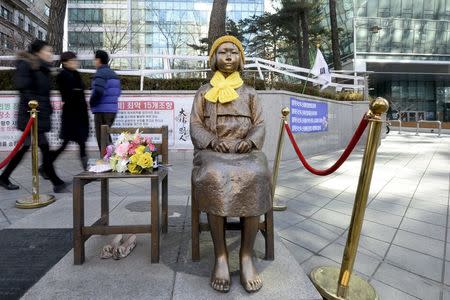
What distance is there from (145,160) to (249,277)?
43.3 inches

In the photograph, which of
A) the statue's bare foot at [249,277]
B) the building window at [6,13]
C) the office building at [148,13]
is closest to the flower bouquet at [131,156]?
the statue's bare foot at [249,277]

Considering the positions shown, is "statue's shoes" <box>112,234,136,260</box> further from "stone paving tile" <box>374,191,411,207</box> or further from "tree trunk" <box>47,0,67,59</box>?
"tree trunk" <box>47,0,67,59</box>

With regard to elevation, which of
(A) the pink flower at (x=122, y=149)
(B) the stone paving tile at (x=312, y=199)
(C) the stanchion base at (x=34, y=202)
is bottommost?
(B) the stone paving tile at (x=312, y=199)

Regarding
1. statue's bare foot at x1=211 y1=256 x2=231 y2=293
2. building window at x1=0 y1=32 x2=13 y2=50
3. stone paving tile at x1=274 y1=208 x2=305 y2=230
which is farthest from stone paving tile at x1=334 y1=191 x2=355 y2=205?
building window at x1=0 y1=32 x2=13 y2=50

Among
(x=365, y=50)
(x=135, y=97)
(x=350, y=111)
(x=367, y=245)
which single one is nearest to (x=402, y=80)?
(x=365, y=50)

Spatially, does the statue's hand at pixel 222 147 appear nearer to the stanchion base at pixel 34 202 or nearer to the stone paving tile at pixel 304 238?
the stone paving tile at pixel 304 238

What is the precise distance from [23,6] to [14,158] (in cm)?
4000

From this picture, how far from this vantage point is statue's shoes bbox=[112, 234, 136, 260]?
248cm

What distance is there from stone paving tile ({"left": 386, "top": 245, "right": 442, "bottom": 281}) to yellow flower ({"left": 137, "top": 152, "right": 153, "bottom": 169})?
2147mm

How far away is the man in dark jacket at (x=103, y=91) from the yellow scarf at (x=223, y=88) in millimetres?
3113

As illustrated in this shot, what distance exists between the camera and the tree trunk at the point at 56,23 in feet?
30.6

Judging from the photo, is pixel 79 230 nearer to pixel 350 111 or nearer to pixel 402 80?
pixel 350 111

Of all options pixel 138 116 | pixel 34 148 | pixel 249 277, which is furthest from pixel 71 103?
pixel 249 277

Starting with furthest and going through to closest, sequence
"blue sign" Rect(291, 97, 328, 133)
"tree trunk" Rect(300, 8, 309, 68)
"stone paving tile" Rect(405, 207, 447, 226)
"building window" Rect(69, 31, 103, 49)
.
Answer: "building window" Rect(69, 31, 103, 49), "tree trunk" Rect(300, 8, 309, 68), "blue sign" Rect(291, 97, 328, 133), "stone paving tile" Rect(405, 207, 447, 226)
